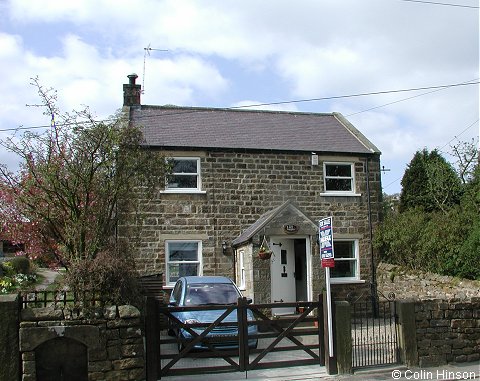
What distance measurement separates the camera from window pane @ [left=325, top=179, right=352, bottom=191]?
2045cm

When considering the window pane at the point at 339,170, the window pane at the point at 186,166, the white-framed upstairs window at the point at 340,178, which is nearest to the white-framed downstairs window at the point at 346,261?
the white-framed upstairs window at the point at 340,178

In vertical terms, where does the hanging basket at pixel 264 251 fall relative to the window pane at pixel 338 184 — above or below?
below

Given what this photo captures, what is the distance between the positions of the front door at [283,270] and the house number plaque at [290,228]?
90cm

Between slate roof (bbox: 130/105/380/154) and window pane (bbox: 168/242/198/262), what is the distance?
3351mm

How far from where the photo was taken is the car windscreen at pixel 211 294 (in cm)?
1267

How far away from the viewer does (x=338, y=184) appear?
807 inches

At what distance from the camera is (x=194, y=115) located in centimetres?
2198

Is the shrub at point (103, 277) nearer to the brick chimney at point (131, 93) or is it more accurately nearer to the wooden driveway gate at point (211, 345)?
the wooden driveway gate at point (211, 345)

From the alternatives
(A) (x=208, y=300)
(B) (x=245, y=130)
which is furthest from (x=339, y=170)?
(A) (x=208, y=300)

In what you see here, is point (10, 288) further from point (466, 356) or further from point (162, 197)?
point (466, 356)

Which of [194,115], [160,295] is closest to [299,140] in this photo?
[194,115]

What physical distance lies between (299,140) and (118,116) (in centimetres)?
1043

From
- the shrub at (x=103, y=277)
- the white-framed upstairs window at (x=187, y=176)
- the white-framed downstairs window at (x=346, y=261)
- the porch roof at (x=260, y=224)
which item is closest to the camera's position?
the shrub at (x=103, y=277)

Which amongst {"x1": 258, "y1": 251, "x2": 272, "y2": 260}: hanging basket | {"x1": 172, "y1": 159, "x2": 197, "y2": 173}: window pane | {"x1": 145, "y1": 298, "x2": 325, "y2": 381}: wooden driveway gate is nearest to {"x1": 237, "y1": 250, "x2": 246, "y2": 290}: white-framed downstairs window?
{"x1": 258, "y1": 251, "x2": 272, "y2": 260}: hanging basket
